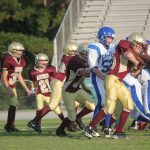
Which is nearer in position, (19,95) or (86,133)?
(86,133)

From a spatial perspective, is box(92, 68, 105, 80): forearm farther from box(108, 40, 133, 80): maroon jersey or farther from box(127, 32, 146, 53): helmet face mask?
box(127, 32, 146, 53): helmet face mask

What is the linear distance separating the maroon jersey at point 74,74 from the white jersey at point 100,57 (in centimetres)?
44

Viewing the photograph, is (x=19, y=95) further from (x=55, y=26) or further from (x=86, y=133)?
(x=86, y=133)

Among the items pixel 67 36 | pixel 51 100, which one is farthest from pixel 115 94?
pixel 67 36

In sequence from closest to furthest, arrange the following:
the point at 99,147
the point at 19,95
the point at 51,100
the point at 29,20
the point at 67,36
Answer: the point at 99,147 < the point at 51,100 < the point at 19,95 < the point at 67,36 < the point at 29,20

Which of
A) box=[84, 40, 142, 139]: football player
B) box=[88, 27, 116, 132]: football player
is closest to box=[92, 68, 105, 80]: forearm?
box=[88, 27, 116, 132]: football player

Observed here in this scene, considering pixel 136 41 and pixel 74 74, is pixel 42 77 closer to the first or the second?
pixel 74 74

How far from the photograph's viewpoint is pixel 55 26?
3412cm

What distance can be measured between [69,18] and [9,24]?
6.66 meters

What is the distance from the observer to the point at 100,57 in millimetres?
11820

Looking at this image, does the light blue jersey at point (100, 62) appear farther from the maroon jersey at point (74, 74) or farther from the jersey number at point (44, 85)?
the jersey number at point (44, 85)

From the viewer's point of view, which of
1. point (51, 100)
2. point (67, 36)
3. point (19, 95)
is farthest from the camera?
point (67, 36)

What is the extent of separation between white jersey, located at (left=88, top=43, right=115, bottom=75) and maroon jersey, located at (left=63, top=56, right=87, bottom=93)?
436mm

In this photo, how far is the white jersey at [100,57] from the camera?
11.7 metres
